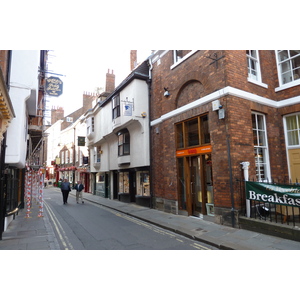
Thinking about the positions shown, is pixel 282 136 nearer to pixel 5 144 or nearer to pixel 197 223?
pixel 197 223

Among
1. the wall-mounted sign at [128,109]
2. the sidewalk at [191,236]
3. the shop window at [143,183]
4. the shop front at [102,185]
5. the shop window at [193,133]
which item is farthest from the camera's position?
the shop front at [102,185]

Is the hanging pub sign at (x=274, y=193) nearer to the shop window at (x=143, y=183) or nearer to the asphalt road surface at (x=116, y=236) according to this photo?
the asphalt road surface at (x=116, y=236)

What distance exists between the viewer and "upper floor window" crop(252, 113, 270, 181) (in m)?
8.15

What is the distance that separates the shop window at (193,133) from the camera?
28.3 feet

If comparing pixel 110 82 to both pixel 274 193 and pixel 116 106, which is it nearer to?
pixel 116 106

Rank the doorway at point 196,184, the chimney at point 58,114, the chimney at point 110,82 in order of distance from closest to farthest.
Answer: the doorway at point 196,184
the chimney at point 110,82
the chimney at point 58,114

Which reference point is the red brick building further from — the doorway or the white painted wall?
the white painted wall

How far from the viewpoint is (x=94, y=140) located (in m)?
20.0

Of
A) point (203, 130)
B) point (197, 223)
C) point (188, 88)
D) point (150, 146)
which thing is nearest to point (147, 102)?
point (150, 146)

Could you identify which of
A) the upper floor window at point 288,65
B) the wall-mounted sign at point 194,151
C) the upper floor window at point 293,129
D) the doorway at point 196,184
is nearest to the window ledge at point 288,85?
the upper floor window at point 288,65

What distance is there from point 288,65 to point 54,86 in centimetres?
1168

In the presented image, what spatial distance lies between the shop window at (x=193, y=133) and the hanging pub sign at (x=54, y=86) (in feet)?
23.5

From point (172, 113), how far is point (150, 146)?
2975 mm

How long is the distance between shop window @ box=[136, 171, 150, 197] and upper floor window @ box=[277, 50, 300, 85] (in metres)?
8.35
